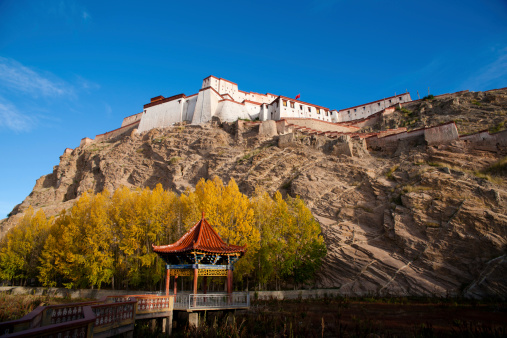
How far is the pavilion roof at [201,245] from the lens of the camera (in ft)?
45.9

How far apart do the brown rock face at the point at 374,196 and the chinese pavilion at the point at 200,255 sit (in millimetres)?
12283

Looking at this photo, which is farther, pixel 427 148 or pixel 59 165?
pixel 59 165

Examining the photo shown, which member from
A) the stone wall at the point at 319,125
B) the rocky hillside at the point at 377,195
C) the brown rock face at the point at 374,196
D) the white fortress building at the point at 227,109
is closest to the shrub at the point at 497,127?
the rocky hillside at the point at 377,195

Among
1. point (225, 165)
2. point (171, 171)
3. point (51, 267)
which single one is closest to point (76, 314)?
point (51, 267)

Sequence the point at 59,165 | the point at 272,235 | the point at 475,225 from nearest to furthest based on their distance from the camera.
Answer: the point at 475,225 < the point at 272,235 < the point at 59,165

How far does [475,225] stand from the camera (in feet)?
69.6

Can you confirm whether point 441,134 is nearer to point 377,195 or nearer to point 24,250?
point 377,195

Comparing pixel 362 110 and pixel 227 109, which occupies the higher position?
pixel 362 110

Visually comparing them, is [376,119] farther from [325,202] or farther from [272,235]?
[272,235]

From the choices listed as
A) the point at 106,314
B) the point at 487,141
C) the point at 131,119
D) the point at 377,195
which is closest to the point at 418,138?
the point at 487,141

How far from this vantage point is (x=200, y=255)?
1412 centimetres

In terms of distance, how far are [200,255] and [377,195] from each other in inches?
810

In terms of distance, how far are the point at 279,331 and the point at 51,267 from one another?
892 inches

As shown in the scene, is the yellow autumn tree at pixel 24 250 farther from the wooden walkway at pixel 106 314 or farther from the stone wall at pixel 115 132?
the stone wall at pixel 115 132
